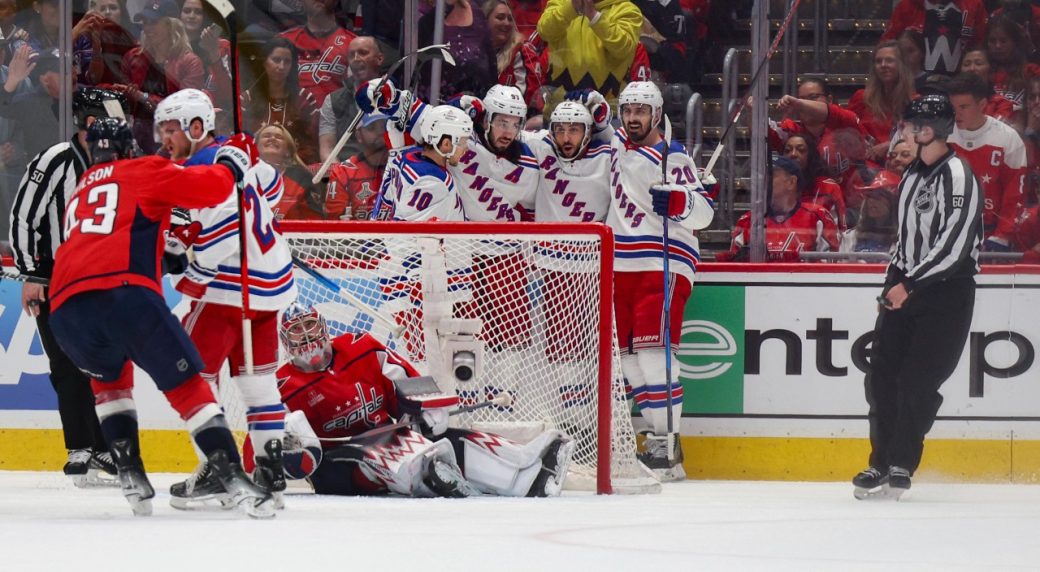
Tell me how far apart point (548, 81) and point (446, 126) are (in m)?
0.79

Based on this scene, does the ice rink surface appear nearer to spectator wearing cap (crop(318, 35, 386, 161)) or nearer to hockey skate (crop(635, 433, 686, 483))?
hockey skate (crop(635, 433, 686, 483))

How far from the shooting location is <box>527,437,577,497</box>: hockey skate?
5996 millimetres

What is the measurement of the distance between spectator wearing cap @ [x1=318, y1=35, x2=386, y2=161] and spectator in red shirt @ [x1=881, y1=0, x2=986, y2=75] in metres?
2.03

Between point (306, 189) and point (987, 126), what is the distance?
2625 millimetres

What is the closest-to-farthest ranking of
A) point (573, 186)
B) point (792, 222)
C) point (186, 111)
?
1. point (186, 111)
2. point (792, 222)
3. point (573, 186)

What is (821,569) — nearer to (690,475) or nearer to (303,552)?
(303,552)

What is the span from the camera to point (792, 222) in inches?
274

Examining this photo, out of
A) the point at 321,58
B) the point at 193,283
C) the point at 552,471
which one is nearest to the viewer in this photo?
the point at 193,283

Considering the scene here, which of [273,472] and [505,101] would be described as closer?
[273,472]

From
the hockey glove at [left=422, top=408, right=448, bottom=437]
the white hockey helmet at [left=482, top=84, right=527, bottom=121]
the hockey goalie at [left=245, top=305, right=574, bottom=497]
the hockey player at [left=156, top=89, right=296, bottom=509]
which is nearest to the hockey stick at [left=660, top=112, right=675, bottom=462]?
the white hockey helmet at [left=482, top=84, right=527, bottom=121]

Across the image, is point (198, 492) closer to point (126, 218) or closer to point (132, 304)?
point (132, 304)

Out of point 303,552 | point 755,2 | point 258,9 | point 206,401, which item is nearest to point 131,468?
point 206,401

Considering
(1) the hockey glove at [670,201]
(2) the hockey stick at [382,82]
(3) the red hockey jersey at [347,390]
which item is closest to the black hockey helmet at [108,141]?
(3) the red hockey jersey at [347,390]

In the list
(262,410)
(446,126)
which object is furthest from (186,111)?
(446,126)
